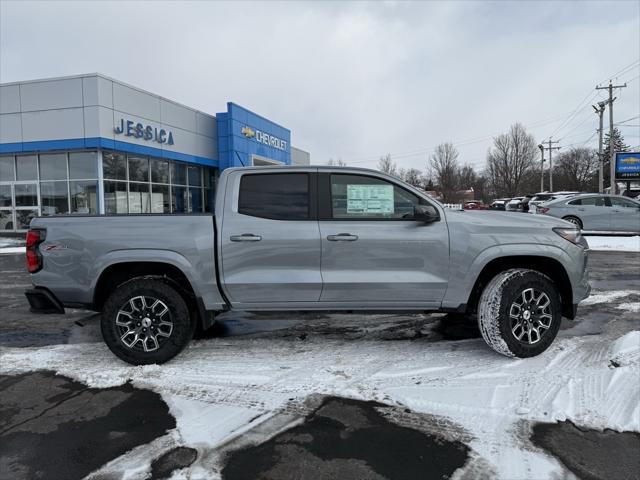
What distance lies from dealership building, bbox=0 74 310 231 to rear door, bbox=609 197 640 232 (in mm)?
18073

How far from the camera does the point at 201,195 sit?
90.0 ft

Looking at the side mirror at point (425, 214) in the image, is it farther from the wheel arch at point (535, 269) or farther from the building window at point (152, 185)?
the building window at point (152, 185)

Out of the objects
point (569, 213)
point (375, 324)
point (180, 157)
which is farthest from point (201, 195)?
point (375, 324)

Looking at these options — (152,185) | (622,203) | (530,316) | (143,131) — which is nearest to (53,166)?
(143,131)

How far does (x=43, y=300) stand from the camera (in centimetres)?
443

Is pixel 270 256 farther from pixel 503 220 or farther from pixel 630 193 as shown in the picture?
pixel 630 193

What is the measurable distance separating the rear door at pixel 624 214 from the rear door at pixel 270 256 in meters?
16.1

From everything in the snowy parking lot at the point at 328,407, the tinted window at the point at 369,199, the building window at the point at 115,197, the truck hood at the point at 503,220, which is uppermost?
the building window at the point at 115,197

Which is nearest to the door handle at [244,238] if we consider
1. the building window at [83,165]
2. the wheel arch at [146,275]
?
the wheel arch at [146,275]

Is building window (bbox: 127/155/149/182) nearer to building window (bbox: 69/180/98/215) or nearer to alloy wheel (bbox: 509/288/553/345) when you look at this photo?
building window (bbox: 69/180/98/215)

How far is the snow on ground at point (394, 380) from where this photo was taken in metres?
3.22

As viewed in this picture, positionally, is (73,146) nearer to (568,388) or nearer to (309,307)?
(309,307)

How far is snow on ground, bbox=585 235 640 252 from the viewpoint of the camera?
1400 cm

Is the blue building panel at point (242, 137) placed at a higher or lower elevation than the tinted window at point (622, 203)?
higher
